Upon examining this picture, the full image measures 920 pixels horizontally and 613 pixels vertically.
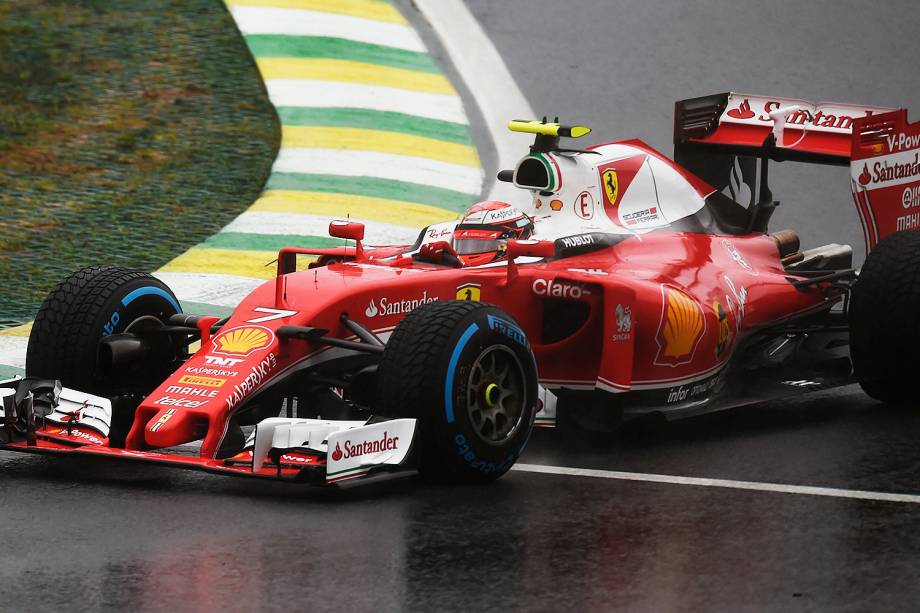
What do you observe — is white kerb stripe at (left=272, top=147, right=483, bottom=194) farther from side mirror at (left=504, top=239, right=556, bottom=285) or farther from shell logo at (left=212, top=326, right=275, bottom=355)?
shell logo at (left=212, top=326, right=275, bottom=355)

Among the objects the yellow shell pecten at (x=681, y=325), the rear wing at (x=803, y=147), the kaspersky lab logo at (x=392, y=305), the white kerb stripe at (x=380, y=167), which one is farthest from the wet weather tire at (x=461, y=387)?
the white kerb stripe at (x=380, y=167)

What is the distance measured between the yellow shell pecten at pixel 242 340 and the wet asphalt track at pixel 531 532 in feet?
1.99

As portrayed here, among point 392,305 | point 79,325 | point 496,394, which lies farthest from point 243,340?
point 496,394

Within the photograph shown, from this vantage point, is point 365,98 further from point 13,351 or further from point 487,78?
point 13,351

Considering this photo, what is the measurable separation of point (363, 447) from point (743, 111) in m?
5.05

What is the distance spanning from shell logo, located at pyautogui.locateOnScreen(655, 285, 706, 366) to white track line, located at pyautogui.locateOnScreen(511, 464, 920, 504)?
1010 mm

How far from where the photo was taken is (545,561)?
6.35m

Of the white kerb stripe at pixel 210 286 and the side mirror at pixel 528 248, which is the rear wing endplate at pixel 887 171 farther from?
the white kerb stripe at pixel 210 286

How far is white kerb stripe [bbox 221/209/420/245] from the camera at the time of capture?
13.1 m

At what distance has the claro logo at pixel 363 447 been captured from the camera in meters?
7.00

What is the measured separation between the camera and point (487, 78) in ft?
55.4

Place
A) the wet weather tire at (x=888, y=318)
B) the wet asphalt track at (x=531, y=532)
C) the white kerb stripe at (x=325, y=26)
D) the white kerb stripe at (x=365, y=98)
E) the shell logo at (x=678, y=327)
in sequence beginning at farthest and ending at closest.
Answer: the white kerb stripe at (x=325, y=26), the white kerb stripe at (x=365, y=98), the wet weather tire at (x=888, y=318), the shell logo at (x=678, y=327), the wet asphalt track at (x=531, y=532)

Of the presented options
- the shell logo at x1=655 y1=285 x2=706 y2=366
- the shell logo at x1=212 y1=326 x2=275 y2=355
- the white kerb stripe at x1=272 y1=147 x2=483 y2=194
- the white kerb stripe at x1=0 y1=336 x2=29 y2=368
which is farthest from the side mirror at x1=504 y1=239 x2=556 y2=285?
the white kerb stripe at x1=272 y1=147 x2=483 y2=194

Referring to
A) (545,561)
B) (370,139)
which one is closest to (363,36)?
(370,139)
